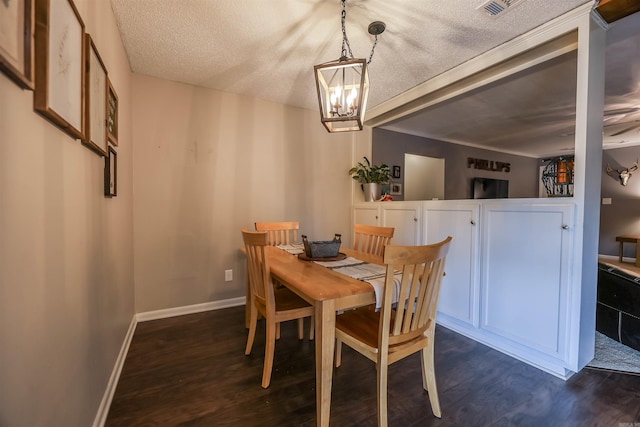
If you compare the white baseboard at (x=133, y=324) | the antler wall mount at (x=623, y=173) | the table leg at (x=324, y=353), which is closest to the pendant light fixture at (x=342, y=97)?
the table leg at (x=324, y=353)

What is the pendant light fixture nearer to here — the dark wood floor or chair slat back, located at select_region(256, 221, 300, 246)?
chair slat back, located at select_region(256, 221, 300, 246)

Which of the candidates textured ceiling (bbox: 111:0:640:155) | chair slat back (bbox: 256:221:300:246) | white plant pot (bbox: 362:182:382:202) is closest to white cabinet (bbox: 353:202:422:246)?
white plant pot (bbox: 362:182:382:202)

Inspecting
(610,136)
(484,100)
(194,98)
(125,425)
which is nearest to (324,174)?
(194,98)

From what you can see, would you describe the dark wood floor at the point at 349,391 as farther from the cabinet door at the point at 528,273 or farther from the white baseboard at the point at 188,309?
the white baseboard at the point at 188,309

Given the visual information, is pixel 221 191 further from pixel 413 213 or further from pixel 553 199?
pixel 553 199

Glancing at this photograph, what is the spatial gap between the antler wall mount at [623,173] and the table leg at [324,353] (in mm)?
7385

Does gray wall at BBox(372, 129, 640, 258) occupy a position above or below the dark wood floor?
above

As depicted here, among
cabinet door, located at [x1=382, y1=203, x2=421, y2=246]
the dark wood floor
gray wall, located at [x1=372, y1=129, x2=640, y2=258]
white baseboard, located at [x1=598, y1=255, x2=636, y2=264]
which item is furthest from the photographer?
white baseboard, located at [x1=598, y1=255, x2=636, y2=264]

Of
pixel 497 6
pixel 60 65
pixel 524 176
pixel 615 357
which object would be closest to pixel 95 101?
pixel 60 65

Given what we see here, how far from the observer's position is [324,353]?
4.11 ft

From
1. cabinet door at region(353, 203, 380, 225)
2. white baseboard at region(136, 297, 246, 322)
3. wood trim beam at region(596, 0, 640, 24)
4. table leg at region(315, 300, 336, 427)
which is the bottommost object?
white baseboard at region(136, 297, 246, 322)

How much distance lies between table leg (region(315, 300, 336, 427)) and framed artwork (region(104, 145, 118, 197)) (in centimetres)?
141

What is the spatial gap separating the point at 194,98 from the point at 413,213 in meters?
2.59

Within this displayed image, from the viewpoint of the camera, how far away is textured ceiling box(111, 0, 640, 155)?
5.68ft
